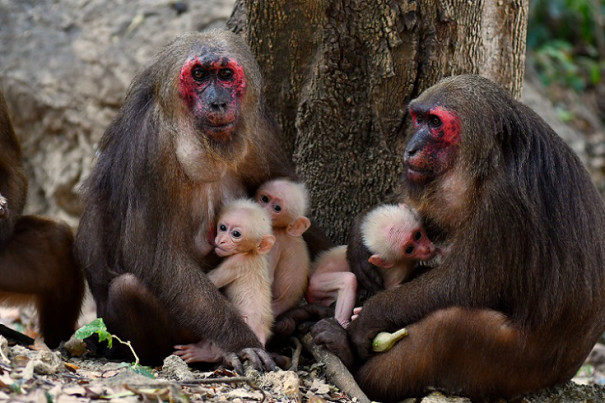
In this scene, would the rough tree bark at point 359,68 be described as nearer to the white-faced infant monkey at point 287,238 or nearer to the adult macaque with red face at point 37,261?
the white-faced infant monkey at point 287,238

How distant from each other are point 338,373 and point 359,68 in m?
2.53

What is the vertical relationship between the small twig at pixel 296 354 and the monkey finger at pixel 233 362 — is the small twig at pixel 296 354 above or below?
below

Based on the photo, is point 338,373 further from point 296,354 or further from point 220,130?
point 220,130

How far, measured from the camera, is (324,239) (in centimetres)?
743

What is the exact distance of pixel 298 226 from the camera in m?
6.83

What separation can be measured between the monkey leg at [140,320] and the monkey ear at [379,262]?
1.44 metres

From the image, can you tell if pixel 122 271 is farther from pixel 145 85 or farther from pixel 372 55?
pixel 372 55

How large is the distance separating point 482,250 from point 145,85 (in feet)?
8.74

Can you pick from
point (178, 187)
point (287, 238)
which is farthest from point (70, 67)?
point (178, 187)

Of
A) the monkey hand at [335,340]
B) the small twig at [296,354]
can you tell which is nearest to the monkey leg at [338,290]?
the monkey hand at [335,340]

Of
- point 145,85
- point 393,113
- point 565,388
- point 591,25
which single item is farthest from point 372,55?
point 591,25

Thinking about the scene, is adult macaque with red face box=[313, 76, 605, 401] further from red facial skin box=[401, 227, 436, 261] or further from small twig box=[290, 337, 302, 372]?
small twig box=[290, 337, 302, 372]

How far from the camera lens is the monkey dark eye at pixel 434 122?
238 inches

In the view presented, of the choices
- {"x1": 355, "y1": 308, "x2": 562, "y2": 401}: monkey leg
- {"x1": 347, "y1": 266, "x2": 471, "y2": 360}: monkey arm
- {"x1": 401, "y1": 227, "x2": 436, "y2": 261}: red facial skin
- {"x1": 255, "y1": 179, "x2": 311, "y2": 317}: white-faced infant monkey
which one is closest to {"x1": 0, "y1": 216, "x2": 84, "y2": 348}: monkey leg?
{"x1": 255, "y1": 179, "x2": 311, "y2": 317}: white-faced infant monkey
